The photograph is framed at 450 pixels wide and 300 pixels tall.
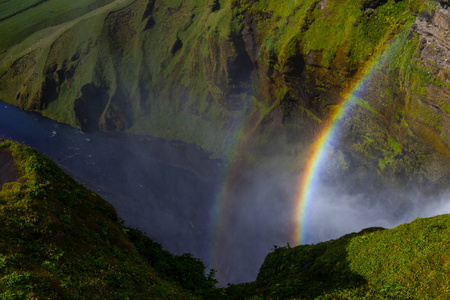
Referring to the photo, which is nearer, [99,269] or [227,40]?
[99,269]

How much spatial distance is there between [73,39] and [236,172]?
368 ft

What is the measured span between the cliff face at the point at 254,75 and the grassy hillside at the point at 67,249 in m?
48.1

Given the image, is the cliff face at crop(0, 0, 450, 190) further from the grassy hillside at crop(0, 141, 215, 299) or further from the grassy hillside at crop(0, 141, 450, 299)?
the grassy hillside at crop(0, 141, 215, 299)

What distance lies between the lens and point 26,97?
163375 millimetres

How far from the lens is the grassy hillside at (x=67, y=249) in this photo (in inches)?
607

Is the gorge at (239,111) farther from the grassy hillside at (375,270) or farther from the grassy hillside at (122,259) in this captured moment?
the grassy hillside at (122,259)

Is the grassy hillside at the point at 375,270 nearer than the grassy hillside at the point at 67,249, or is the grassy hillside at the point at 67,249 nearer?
the grassy hillside at the point at 67,249

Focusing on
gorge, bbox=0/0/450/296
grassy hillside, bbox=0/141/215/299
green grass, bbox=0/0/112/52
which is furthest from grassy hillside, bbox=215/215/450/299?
green grass, bbox=0/0/112/52

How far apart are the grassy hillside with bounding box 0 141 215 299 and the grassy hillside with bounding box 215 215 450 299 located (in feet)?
18.0

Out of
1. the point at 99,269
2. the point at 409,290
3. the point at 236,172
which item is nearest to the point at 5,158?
the point at 99,269

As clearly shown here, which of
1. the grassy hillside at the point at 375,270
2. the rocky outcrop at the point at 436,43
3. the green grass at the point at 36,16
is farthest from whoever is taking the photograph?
the green grass at the point at 36,16

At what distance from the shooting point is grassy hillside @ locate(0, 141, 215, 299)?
15414 mm

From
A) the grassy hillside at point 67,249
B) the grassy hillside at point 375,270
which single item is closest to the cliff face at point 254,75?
the grassy hillside at point 375,270

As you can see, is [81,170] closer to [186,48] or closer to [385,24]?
[186,48]
